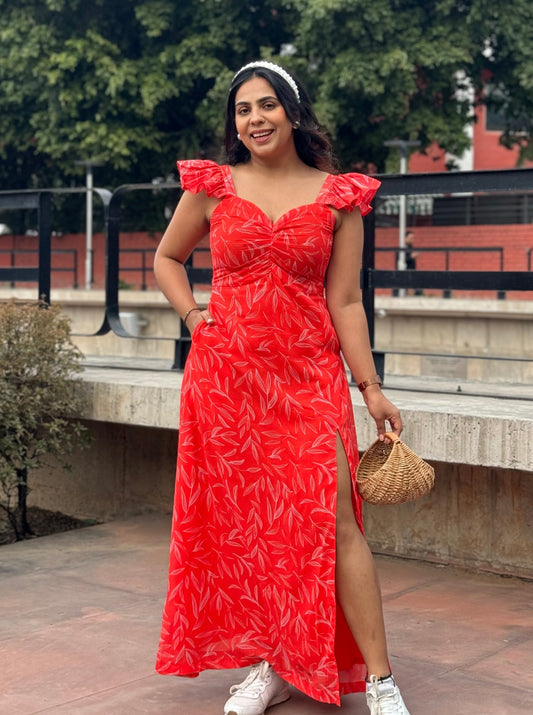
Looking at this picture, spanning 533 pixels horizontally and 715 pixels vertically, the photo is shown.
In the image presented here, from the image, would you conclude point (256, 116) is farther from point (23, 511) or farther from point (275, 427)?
point (23, 511)

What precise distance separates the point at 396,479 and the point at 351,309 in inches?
20.8

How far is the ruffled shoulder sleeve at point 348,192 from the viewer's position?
10.9 feet

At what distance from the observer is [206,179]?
3.39m

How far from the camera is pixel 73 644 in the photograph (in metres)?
4.12

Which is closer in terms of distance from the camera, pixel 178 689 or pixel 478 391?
pixel 178 689

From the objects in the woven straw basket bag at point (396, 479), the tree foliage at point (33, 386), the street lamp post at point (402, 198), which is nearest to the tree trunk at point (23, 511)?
the tree foliage at point (33, 386)

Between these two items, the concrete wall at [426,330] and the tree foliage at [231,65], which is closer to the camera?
the concrete wall at [426,330]

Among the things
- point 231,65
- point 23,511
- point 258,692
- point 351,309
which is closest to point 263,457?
point 351,309

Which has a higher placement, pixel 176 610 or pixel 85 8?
pixel 85 8

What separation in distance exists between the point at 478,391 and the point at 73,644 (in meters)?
2.41

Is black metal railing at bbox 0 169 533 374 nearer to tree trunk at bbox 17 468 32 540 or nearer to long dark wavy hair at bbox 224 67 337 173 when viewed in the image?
tree trunk at bbox 17 468 32 540

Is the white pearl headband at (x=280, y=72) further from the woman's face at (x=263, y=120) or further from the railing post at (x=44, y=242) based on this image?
the railing post at (x=44, y=242)

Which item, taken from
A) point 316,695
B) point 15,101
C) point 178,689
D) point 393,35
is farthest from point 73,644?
point 15,101

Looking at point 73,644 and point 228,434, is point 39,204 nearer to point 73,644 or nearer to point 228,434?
point 73,644
